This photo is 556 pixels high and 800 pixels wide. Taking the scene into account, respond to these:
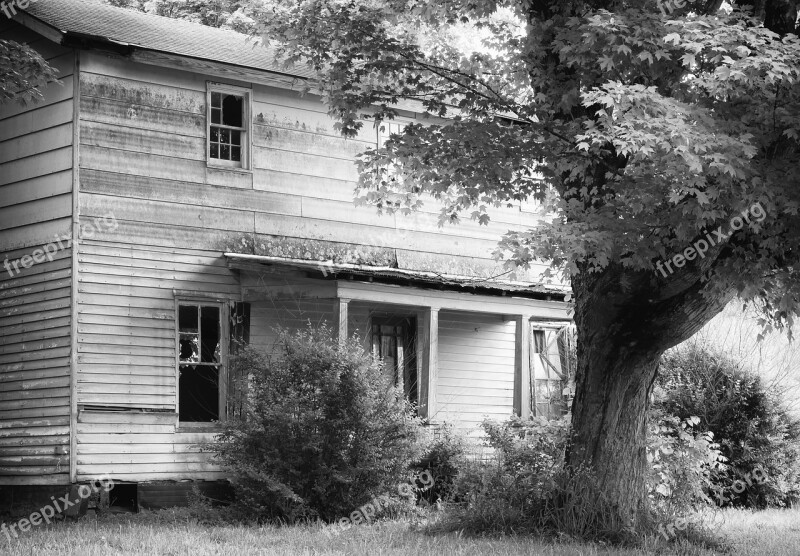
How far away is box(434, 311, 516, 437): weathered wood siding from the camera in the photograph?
21.7 m

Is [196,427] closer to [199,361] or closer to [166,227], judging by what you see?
[199,361]

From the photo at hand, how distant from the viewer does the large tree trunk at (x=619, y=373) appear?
12.7m

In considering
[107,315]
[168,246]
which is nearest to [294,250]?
[168,246]

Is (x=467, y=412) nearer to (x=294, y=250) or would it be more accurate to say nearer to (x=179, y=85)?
(x=294, y=250)

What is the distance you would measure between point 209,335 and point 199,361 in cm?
50

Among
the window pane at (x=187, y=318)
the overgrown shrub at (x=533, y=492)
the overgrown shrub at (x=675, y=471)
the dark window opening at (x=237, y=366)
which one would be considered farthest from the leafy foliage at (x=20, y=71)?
the overgrown shrub at (x=675, y=471)

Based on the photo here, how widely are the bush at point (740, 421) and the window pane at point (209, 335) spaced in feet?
24.9

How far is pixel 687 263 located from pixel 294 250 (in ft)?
27.0

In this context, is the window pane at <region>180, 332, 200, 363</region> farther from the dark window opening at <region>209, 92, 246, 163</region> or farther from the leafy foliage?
the leafy foliage

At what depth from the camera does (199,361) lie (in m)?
17.4

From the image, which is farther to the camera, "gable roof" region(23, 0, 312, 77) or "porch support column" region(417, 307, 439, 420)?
"porch support column" region(417, 307, 439, 420)

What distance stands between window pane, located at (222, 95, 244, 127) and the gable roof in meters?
0.65

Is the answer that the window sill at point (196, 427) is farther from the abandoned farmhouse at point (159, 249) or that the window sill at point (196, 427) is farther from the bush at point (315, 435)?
the bush at point (315, 435)

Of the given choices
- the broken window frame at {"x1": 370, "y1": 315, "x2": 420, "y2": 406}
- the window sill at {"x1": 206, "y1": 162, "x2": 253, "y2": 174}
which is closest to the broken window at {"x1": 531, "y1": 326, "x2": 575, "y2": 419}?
the broken window frame at {"x1": 370, "y1": 315, "x2": 420, "y2": 406}
